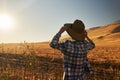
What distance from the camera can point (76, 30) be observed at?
5.65 m

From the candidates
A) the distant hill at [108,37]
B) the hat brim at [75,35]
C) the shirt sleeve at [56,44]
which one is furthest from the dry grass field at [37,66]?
the distant hill at [108,37]

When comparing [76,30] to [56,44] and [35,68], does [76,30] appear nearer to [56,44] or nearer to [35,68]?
[56,44]

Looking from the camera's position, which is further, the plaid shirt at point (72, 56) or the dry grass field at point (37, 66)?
the dry grass field at point (37, 66)

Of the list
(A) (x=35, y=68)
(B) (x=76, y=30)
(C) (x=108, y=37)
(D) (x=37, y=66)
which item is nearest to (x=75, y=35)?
(B) (x=76, y=30)

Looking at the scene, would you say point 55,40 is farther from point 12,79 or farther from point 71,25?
point 12,79

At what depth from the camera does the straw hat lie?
18.4ft

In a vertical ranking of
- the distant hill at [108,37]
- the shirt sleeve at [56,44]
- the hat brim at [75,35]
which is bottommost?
the shirt sleeve at [56,44]

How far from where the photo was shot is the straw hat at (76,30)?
5.60 metres

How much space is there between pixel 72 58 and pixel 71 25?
59 centimetres

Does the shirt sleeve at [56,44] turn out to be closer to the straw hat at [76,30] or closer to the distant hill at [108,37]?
the straw hat at [76,30]

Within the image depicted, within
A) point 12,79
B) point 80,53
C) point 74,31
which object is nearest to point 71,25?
point 74,31

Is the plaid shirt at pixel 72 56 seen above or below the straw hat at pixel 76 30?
below

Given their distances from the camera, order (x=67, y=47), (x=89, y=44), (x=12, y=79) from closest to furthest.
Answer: (x=67, y=47) → (x=89, y=44) → (x=12, y=79)

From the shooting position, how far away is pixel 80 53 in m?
5.60
